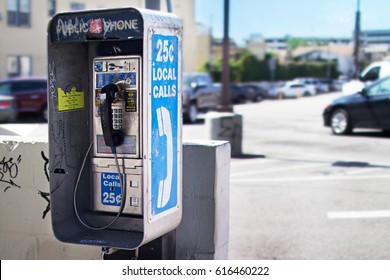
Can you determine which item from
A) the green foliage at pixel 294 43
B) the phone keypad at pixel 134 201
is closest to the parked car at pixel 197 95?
the phone keypad at pixel 134 201

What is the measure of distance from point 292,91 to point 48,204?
37.0 meters

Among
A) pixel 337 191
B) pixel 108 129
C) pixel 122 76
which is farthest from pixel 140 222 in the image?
pixel 337 191

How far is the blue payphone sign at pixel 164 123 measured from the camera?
11.8 feet

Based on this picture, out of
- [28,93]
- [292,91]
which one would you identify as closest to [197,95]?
[28,93]

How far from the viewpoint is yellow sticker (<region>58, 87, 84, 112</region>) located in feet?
13.1

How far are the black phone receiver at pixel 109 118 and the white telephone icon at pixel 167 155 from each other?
0.26 meters

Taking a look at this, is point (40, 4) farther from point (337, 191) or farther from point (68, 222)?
point (68, 222)

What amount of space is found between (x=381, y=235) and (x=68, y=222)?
3220 millimetres

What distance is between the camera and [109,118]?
375cm

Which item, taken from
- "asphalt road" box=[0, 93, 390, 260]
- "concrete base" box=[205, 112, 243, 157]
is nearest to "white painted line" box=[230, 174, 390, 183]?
"asphalt road" box=[0, 93, 390, 260]

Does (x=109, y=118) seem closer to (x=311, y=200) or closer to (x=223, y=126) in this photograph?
(x=311, y=200)

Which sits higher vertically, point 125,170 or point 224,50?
point 224,50

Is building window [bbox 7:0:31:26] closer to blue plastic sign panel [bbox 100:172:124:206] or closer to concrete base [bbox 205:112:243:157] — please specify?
concrete base [bbox 205:112:243:157]
